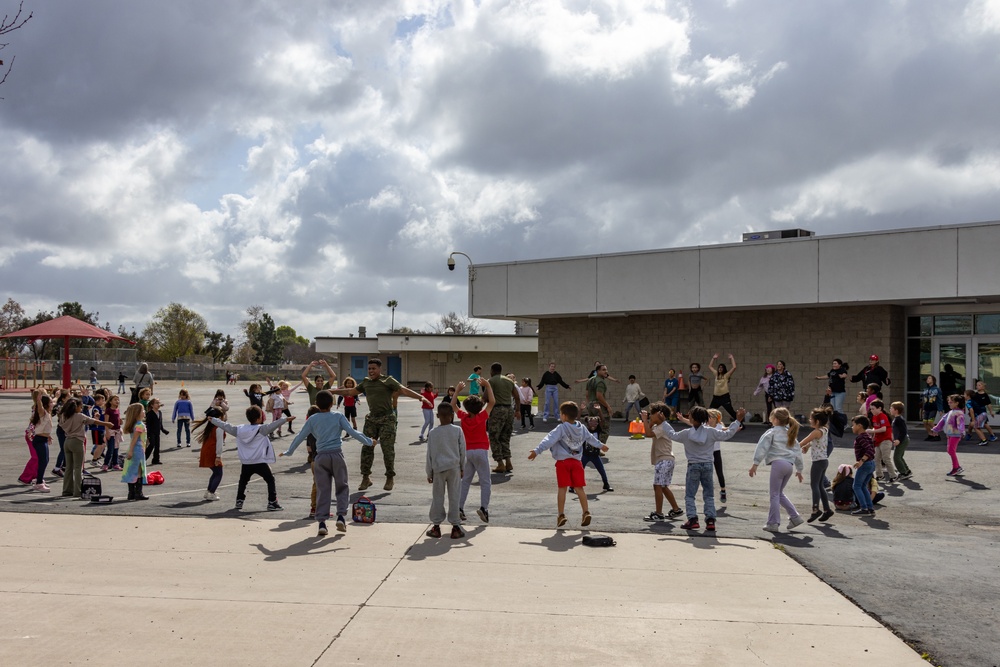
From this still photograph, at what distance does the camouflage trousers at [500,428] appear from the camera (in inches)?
601

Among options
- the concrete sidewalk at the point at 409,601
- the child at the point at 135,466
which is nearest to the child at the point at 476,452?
the concrete sidewalk at the point at 409,601

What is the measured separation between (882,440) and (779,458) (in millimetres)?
4771

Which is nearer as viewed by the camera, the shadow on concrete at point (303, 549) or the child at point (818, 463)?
the shadow on concrete at point (303, 549)

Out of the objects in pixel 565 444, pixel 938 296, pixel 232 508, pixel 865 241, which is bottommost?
pixel 232 508

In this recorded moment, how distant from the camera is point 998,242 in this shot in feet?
66.8

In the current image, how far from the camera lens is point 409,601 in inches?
272

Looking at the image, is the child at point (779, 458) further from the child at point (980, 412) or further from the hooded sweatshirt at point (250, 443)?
the child at point (980, 412)

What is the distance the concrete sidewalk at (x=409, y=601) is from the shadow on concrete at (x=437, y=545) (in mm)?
41

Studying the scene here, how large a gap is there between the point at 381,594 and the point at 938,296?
61.8 ft

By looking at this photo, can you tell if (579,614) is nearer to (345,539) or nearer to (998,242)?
(345,539)

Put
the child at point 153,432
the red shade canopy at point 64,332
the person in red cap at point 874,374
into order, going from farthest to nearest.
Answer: the red shade canopy at point 64,332
the person in red cap at point 874,374
the child at point 153,432

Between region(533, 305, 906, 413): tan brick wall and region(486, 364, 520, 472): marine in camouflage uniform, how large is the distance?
472 inches

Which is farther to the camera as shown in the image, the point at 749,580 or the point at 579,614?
the point at 749,580

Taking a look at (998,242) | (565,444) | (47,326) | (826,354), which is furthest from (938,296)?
(47,326)
